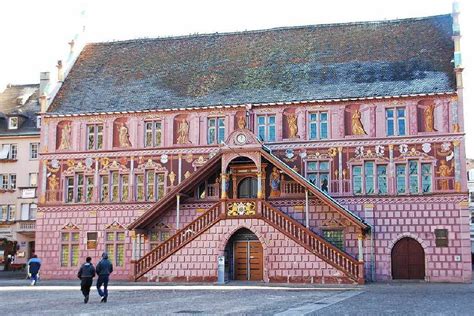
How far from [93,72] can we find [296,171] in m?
16.4

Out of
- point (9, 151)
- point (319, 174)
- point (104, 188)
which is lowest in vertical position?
point (104, 188)

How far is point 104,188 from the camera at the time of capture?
43.8 m

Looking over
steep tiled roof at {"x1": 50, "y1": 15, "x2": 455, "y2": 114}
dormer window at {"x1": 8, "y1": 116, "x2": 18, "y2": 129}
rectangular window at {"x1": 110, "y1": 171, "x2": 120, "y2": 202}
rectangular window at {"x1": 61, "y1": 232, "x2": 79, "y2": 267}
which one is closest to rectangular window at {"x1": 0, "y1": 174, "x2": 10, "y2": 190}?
dormer window at {"x1": 8, "y1": 116, "x2": 18, "y2": 129}

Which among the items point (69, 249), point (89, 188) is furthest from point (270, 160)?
point (69, 249)

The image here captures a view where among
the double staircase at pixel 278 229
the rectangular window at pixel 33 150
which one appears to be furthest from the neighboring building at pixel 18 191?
the double staircase at pixel 278 229

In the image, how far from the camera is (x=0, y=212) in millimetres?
57719

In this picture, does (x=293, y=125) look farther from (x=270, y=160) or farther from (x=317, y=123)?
(x=270, y=160)

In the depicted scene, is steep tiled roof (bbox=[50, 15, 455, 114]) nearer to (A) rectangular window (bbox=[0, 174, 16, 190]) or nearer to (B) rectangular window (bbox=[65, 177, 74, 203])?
(B) rectangular window (bbox=[65, 177, 74, 203])

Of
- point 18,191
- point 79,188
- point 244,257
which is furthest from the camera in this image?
point 18,191

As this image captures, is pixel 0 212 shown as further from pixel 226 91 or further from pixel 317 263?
pixel 317 263

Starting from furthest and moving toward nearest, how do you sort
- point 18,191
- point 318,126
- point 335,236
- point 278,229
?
point 18,191 → point 318,126 → point 335,236 → point 278,229

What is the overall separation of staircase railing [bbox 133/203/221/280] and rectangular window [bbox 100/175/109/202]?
6.08 meters

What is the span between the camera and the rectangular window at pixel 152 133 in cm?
4332

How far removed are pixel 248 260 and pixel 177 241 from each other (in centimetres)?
418
